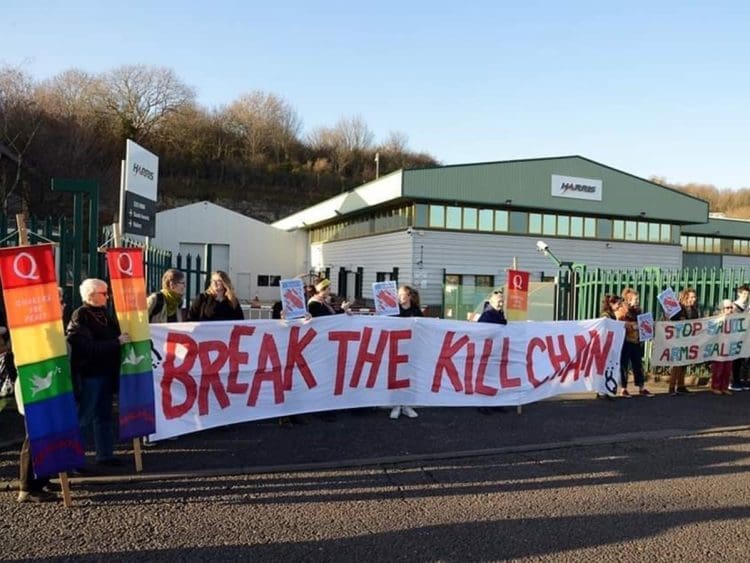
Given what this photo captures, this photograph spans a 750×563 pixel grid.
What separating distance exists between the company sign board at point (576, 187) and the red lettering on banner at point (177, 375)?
2711 centimetres

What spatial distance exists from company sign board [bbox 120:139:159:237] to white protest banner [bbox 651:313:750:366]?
30.0ft

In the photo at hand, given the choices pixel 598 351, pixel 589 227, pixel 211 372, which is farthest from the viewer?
pixel 589 227

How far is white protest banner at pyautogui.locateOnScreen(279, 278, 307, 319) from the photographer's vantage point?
7.45 metres

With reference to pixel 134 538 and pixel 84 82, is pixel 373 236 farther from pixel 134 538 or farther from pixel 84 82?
pixel 84 82

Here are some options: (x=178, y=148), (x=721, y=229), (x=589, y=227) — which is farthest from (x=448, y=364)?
(x=178, y=148)

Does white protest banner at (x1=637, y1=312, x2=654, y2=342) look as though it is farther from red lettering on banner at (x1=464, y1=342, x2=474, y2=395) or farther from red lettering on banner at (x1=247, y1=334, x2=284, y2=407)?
red lettering on banner at (x1=247, y1=334, x2=284, y2=407)

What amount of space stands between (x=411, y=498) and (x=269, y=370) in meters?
2.68

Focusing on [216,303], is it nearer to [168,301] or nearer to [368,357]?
[168,301]

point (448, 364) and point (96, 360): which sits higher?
point (96, 360)

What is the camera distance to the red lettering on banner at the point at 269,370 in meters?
7.12

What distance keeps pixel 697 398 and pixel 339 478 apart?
7.00m

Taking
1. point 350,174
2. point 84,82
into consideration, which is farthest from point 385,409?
point 350,174

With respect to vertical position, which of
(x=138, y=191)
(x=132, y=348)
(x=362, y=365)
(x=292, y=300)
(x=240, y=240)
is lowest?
(x=362, y=365)

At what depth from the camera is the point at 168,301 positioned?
23.4 feet
